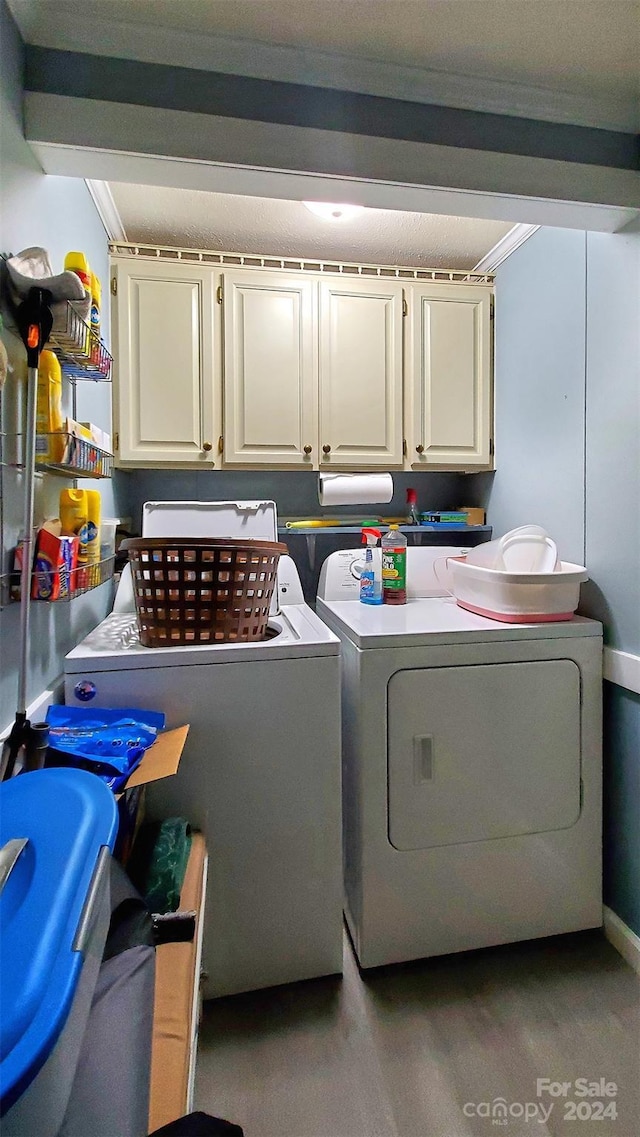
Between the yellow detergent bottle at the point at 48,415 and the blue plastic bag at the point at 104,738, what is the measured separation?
58 centimetres

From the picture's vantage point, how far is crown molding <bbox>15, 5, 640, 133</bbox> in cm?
118

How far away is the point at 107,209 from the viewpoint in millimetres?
1851

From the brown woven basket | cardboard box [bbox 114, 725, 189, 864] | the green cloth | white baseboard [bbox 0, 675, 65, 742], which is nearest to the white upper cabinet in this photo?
the brown woven basket

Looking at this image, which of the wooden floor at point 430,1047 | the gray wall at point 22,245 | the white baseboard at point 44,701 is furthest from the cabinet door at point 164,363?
the wooden floor at point 430,1047

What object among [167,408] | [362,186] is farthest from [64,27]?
[167,408]

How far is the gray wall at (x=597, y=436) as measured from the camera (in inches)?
62.6

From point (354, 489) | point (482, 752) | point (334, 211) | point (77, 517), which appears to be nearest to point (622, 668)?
point (482, 752)

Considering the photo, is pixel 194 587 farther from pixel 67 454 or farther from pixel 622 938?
pixel 622 938

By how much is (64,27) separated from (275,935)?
225 cm

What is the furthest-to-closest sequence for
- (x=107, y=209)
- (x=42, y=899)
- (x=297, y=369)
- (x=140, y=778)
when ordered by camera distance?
(x=297, y=369) → (x=107, y=209) → (x=140, y=778) → (x=42, y=899)

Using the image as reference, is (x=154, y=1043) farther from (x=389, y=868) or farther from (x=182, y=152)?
(x=182, y=152)

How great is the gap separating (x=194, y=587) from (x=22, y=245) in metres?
0.86

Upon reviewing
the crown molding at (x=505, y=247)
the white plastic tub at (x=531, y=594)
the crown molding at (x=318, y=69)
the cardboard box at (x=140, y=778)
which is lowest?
the cardboard box at (x=140, y=778)

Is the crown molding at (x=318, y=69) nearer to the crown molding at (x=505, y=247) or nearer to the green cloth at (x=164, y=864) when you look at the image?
the crown molding at (x=505, y=247)
